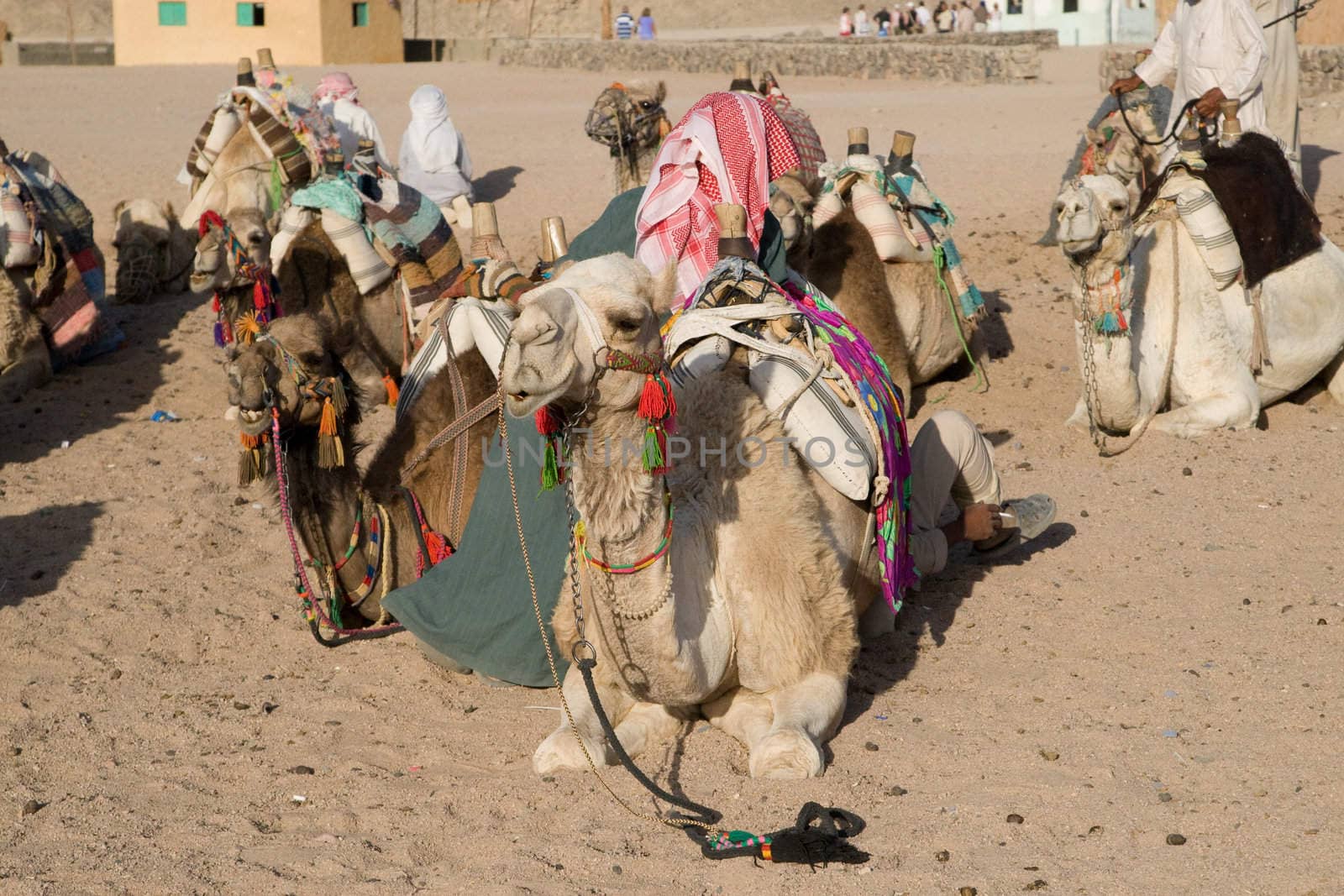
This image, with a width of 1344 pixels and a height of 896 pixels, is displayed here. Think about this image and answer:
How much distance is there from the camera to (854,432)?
4285mm

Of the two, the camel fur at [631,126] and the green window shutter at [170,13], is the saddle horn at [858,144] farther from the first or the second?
the green window shutter at [170,13]

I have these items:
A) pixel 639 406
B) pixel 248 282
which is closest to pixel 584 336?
pixel 639 406

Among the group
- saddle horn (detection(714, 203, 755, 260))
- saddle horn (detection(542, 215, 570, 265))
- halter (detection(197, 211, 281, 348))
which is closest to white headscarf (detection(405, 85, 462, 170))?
halter (detection(197, 211, 281, 348))

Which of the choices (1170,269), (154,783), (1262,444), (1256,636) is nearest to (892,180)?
(1170,269)

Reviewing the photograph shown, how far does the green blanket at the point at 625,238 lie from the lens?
521cm

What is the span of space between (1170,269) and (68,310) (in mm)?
6424

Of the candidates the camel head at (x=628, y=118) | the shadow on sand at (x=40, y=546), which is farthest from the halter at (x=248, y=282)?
the camel head at (x=628, y=118)

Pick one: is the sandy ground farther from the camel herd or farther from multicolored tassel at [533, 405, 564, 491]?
multicolored tassel at [533, 405, 564, 491]

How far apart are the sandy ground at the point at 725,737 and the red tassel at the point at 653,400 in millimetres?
1059

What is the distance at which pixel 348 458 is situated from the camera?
190 inches

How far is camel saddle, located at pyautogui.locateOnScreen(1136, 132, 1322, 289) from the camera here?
715 centimetres

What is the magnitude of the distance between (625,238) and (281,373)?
4.59 ft

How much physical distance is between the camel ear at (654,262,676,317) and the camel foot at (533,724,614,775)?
1.19m

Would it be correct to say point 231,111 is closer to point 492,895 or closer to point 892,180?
point 892,180
